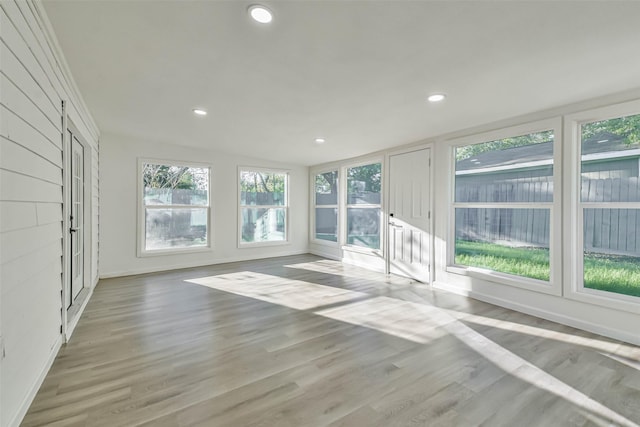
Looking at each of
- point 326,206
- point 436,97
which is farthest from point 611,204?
point 326,206

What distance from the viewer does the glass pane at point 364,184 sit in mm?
5652

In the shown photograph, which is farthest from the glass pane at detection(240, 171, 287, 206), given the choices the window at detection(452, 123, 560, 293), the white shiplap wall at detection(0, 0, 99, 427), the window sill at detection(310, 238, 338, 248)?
the window at detection(452, 123, 560, 293)

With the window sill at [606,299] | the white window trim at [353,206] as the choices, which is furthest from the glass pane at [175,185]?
the window sill at [606,299]

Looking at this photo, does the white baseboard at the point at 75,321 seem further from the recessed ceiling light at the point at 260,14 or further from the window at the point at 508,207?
the window at the point at 508,207

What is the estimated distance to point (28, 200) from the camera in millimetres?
1710

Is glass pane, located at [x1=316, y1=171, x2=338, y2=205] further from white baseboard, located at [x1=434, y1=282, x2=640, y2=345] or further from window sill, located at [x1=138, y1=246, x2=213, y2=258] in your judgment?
white baseboard, located at [x1=434, y1=282, x2=640, y2=345]

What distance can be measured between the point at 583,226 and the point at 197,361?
4.01 meters

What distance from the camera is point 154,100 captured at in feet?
10.2

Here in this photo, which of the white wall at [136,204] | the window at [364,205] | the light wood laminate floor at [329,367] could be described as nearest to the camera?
the light wood laminate floor at [329,367]

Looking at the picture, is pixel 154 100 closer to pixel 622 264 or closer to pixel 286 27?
pixel 286 27

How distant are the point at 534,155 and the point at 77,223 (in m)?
5.58

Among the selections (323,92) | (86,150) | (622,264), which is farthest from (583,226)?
(86,150)

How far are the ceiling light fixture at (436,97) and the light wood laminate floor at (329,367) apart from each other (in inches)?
93.3

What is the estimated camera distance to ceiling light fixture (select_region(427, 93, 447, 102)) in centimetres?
284
